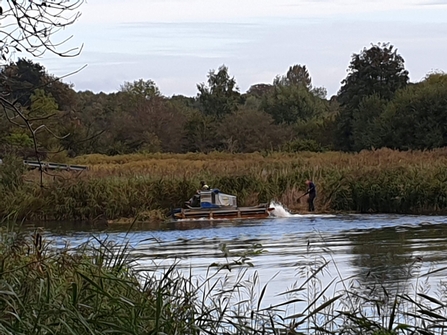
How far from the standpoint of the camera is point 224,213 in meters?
27.9

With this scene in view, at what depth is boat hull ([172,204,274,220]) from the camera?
2778 cm

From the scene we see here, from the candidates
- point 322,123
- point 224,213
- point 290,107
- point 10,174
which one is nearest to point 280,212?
point 224,213

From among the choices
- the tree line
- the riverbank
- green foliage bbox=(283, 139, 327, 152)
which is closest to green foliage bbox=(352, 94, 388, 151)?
the tree line

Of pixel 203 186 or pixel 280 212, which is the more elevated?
pixel 203 186

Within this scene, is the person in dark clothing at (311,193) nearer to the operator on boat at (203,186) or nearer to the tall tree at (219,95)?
the operator on boat at (203,186)

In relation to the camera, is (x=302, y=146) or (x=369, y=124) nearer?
(x=369, y=124)

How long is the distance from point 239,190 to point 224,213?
10.9 feet

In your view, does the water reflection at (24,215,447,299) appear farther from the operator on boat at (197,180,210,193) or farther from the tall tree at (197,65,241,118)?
the tall tree at (197,65,241,118)

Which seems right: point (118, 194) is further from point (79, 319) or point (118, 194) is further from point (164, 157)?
point (79, 319)

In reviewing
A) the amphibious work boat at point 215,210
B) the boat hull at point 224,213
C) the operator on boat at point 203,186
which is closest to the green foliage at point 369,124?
the operator on boat at point 203,186

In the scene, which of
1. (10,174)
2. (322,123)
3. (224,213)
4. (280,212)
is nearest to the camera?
(224,213)

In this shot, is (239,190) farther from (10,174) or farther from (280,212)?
(10,174)

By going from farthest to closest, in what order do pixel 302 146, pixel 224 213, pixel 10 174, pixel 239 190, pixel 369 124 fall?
pixel 302 146 → pixel 369 124 → pixel 239 190 → pixel 10 174 → pixel 224 213

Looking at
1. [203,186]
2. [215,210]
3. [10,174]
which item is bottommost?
[215,210]
